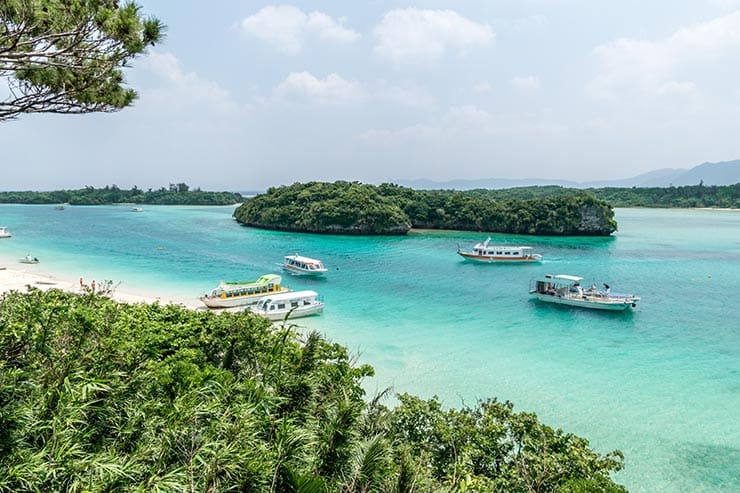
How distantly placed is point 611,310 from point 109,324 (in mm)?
26794

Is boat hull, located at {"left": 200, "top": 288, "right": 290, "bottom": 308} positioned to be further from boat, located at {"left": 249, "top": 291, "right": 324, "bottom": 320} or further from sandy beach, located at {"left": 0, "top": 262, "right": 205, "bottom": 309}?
boat, located at {"left": 249, "top": 291, "right": 324, "bottom": 320}

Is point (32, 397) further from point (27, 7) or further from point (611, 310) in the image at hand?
point (611, 310)

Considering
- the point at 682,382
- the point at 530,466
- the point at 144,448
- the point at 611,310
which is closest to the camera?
the point at 144,448

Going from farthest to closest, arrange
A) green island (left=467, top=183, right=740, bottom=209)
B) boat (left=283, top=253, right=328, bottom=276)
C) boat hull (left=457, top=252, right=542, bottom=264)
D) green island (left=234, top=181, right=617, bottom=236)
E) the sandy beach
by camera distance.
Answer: green island (left=467, top=183, right=740, bottom=209) < green island (left=234, top=181, right=617, bottom=236) < boat hull (left=457, top=252, right=542, bottom=264) < boat (left=283, top=253, right=328, bottom=276) < the sandy beach

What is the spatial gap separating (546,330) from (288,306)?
14422mm

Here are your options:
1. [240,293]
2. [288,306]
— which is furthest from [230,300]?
[288,306]

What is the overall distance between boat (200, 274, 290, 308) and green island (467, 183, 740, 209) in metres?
101

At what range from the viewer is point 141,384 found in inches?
303

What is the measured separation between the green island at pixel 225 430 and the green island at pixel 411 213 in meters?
57.6

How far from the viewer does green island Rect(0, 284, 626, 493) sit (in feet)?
17.6

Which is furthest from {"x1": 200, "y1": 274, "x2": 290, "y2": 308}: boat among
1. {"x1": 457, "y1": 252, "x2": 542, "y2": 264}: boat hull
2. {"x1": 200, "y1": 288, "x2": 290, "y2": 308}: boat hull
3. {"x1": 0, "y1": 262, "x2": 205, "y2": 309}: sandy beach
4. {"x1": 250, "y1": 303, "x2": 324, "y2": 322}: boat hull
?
{"x1": 457, "y1": 252, "x2": 542, "y2": 264}: boat hull

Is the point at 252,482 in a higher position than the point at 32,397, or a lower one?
lower

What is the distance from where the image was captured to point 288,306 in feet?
77.7

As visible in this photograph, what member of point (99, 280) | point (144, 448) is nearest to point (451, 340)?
point (144, 448)
